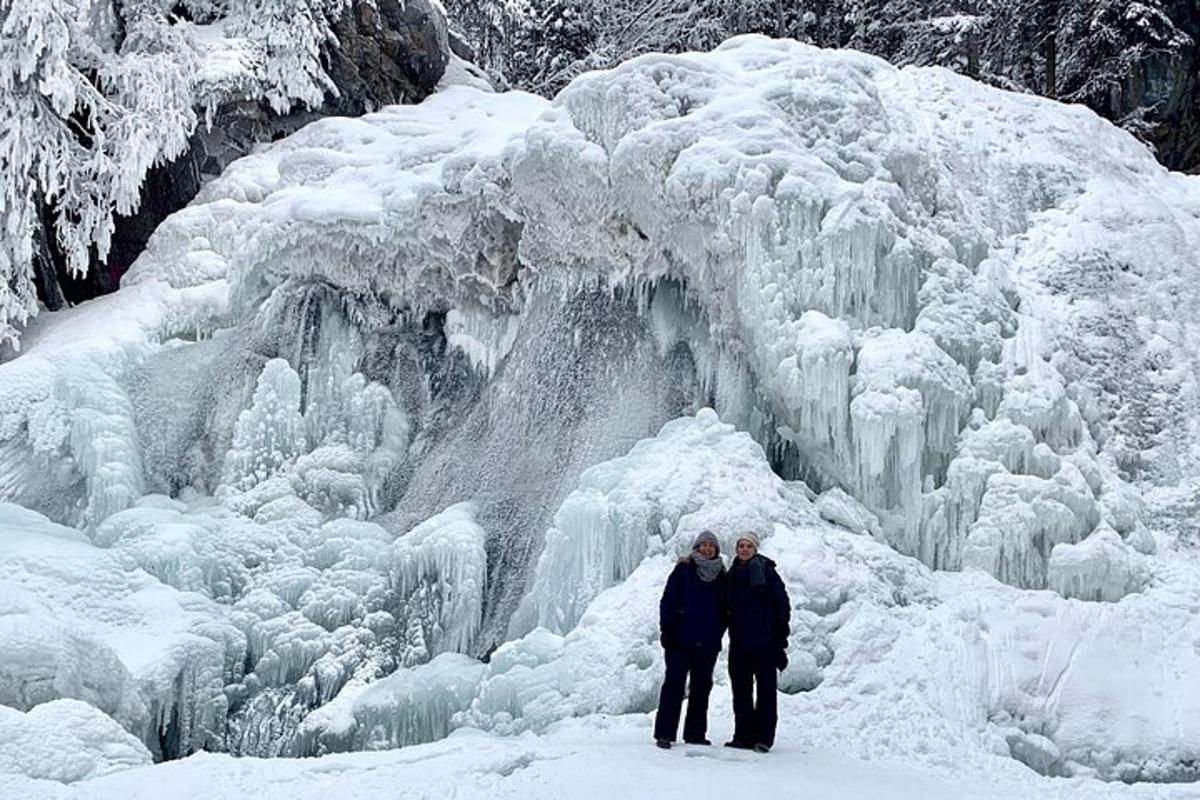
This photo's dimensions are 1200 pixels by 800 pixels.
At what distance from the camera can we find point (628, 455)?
10.7 meters

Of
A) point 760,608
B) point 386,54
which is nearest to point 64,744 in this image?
point 760,608

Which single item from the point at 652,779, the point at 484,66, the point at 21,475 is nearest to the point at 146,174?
the point at 21,475

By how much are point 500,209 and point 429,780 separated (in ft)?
23.1

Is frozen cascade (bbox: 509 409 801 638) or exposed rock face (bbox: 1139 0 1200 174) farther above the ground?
exposed rock face (bbox: 1139 0 1200 174)

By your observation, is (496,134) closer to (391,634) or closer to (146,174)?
(146,174)

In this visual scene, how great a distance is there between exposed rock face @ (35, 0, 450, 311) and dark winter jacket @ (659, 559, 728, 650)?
10029 millimetres

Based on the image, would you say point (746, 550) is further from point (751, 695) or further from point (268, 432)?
point (268, 432)

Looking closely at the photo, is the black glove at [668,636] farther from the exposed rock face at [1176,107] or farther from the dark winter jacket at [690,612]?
the exposed rock face at [1176,107]

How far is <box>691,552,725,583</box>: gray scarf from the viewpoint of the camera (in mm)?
7262

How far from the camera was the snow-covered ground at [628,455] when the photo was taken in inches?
327

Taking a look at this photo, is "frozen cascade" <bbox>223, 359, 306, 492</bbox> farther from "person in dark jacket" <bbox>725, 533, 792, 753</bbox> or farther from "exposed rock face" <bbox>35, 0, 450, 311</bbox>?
"person in dark jacket" <bbox>725, 533, 792, 753</bbox>

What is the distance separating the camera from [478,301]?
13133mm

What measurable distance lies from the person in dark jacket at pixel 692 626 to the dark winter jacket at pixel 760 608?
128mm

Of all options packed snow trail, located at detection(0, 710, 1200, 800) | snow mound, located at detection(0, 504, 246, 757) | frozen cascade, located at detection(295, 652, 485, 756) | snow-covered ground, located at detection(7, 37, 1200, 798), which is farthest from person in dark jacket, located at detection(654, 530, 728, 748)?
snow mound, located at detection(0, 504, 246, 757)
